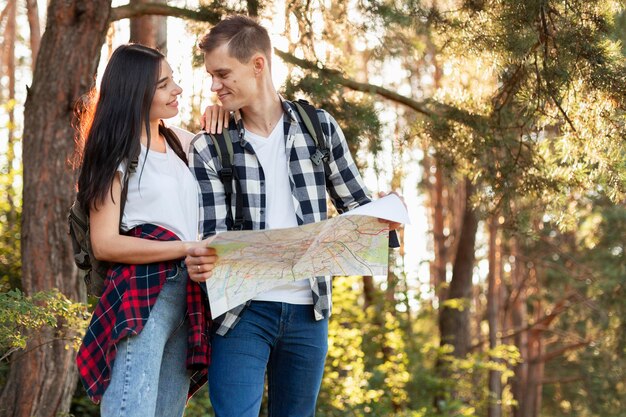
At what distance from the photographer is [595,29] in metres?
4.61

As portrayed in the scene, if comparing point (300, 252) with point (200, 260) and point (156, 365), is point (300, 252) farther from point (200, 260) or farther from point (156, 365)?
point (156, 365)

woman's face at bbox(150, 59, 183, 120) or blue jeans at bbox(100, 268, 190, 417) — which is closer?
blue jeans at bbox(100, 268, 190, 417)

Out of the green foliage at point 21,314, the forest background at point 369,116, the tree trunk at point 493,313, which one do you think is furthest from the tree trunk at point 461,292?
the green foliage at point 21,314

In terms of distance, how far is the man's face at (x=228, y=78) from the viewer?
335cm

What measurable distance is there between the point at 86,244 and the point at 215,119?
657 mm

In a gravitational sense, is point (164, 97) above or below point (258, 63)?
below

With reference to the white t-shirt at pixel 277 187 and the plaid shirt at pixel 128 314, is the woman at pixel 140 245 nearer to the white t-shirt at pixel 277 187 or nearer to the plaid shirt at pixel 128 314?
the plaid shirt at pixel 128 314

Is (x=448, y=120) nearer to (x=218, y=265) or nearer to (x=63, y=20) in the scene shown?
(x=63, y=20)

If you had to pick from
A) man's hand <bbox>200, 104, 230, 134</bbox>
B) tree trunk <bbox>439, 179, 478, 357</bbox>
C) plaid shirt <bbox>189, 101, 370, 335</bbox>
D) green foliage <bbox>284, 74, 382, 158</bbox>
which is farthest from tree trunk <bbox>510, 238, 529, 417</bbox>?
man's hand <bbox>200, 104, 230, 134</bbox>

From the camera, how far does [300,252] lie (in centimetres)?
315

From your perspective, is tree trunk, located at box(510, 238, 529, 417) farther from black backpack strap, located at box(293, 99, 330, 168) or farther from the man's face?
the man's face

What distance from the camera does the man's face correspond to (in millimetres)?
3354

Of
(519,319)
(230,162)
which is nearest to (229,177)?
(230,162)

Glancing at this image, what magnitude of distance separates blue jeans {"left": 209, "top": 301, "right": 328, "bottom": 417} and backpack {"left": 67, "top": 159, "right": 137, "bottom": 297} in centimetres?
45
